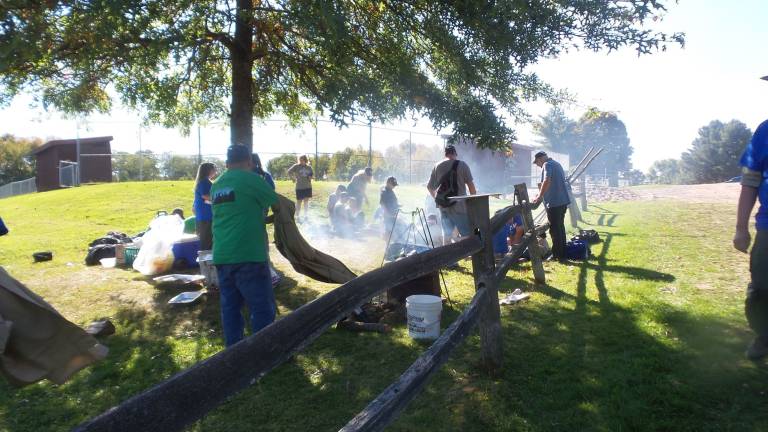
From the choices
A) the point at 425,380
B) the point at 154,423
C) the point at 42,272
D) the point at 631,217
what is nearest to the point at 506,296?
the point at 425,380

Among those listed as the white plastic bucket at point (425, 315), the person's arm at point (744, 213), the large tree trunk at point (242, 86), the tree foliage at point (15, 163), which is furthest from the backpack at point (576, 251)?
the tree foliage at point (15, 163)

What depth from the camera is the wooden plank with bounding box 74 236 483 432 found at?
1.02 m

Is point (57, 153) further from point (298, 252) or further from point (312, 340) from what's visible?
point (312, 340)

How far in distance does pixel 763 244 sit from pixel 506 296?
298 cm

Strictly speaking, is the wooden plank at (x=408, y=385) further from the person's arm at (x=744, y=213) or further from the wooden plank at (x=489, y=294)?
the person's arm at (x=744, y=213)

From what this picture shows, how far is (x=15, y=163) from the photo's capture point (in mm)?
42062

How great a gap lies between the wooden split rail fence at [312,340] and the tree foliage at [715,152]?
65.2 meters

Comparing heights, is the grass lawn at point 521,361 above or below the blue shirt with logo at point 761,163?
Answer: below

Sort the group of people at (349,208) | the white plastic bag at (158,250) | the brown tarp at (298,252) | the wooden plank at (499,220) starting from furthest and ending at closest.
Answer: the group of people at (349,208) < the white plastic bag at (158,250) < the brown tarp at (298,252) < the wooden plank at (499,220)

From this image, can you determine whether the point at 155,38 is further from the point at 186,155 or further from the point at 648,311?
the point at 186,155

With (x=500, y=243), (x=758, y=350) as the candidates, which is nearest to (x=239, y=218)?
(x=758, y=350)

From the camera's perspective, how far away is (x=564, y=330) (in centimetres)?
458

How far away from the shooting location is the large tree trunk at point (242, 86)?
6.78m

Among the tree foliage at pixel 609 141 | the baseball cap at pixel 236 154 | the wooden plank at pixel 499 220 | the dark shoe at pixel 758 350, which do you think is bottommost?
the dark shoe at pixel 758 350
